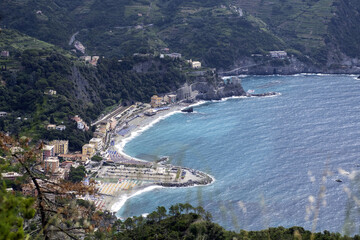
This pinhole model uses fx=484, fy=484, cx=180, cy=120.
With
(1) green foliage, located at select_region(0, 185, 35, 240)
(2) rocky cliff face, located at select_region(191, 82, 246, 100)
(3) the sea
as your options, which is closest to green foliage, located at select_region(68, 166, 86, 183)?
(3) the sea

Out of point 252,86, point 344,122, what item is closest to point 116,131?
point 344,122

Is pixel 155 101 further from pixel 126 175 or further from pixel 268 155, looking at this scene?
pixel 126 175

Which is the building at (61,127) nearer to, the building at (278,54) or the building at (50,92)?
the building at (50,92)

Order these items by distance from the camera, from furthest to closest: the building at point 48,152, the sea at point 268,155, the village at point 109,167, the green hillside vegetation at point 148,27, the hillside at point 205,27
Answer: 1. the hillside at point 205,27
2. the green hillside vegetation at point 148,27
3. the building at point 48,152
4. the village at point 109,167
5. the sea at point 268,155

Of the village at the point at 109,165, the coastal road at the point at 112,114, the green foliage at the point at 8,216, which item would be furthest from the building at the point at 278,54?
the green foliage at the point at 8,216

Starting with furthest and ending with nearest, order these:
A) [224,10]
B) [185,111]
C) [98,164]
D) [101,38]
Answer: [224,10] → [101,38] → [185,111] → [98,164]

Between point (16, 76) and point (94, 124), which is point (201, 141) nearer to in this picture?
point (94, 124)
